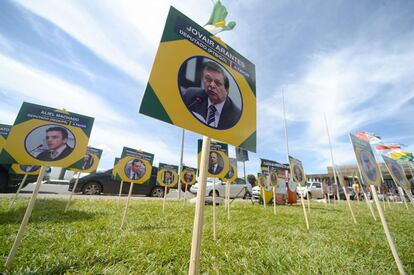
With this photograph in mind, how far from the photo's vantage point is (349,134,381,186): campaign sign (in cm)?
215

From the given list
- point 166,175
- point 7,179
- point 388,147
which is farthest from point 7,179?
point 388,147

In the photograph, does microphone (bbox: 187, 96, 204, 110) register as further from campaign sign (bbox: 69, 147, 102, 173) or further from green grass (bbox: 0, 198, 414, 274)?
campaign sign (bbox: 69, 147, 102, 173)

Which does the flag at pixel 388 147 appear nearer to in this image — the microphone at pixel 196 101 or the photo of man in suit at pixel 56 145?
the microphone at pixel 196 101

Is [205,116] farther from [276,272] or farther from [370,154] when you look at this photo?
[370,154]

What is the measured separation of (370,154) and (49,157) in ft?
14.6

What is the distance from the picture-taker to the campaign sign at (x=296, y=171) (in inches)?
195

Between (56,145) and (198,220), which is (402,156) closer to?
(198,220)

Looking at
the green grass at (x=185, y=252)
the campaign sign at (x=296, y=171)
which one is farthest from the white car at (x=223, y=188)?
the green grass at (x=185, y=252)

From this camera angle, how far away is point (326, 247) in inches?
97.8

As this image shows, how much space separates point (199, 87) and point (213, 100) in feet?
0.50

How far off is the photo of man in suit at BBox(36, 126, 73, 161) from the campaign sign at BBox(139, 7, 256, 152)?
85.6 inches

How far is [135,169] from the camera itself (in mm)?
4371

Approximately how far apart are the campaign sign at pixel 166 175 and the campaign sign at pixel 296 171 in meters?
4.59

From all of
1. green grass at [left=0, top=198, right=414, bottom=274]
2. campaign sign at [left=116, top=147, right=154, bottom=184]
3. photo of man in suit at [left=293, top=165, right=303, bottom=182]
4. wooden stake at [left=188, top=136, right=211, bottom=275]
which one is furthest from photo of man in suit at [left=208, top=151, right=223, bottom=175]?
wooden stake at [left=188, top=136, right=211, bottom=275]
